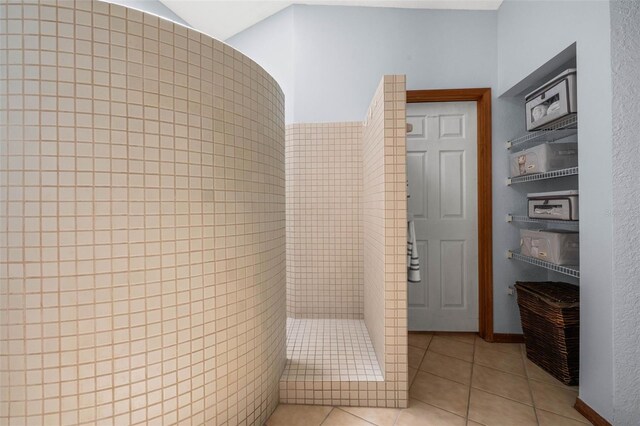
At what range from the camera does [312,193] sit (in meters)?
2.32

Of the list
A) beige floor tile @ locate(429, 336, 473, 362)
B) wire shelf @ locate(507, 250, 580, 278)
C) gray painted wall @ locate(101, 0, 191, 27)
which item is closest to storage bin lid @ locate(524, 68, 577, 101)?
wire shelf @ locate(507, 250, 580, 278)

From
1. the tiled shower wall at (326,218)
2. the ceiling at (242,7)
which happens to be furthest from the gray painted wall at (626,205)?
the tiled shower wall at (326,218)

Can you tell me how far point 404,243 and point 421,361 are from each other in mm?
996

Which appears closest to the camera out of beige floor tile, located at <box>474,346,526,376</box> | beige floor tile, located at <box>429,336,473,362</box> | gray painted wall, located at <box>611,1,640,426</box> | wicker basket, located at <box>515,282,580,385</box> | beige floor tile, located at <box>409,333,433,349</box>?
gray painted wall, located at <box>611,1,640,426</box>

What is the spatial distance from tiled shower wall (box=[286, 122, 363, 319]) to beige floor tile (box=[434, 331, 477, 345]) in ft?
2.26

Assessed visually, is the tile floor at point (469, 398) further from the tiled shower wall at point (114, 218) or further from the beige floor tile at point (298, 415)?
the tiled shower wall at point (114, 218)

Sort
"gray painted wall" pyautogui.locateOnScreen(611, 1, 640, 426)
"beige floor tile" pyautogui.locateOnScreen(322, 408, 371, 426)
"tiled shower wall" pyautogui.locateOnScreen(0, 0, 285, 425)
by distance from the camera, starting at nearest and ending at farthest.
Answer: "tiled shower wall" pyautogui.locateOnScreen(0, 0, 285, 425) → "gray painted wall" pyautogui.locateOnScreen(611, 1, 640, 426) → "beige floor tile" pyautogui.locateOnScreen(322, 408, 371, 426)

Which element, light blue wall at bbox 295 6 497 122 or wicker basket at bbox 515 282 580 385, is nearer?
wicker basket at bbox 515 282 580 385

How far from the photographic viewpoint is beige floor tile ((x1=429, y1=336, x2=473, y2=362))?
206 cm

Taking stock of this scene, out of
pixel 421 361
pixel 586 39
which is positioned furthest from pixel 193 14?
pixel 421 361

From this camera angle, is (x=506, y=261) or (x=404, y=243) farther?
(x=506, y=261)

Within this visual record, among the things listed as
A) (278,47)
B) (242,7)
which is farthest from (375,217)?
(242,7)

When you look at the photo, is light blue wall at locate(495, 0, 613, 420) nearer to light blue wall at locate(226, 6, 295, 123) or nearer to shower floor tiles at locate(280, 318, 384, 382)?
shower floor tiles at locate(280, 318, 384, 382)

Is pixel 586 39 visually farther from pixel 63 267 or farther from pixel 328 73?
pixel 63 267
